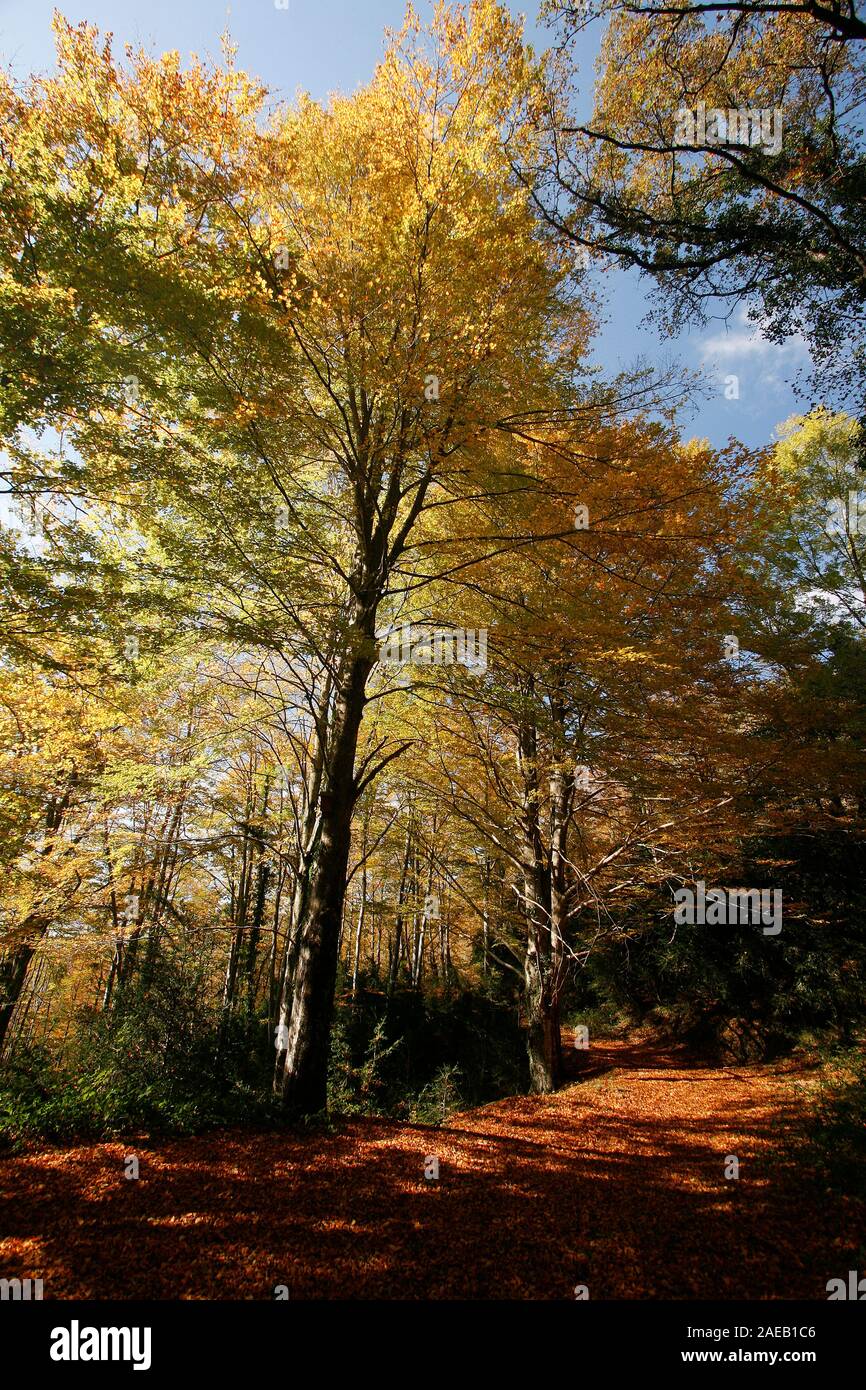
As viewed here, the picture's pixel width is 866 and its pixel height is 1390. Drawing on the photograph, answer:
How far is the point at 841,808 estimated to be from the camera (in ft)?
33.1

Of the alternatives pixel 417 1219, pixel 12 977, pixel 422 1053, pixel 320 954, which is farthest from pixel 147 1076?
pixel 422 1053

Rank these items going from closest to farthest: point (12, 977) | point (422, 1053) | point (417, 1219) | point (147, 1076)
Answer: point (417, 1219) < point (147, 1076) < point (12, 977) < point (422, 1053)

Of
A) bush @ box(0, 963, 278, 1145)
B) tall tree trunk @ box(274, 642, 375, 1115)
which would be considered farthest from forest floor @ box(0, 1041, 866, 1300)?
tall tree trunk @ box(274, 642, 375, 1115)

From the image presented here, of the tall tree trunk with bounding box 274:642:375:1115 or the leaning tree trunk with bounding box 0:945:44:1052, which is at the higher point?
the tall tree trunk with bounding box 274:642:375:1115

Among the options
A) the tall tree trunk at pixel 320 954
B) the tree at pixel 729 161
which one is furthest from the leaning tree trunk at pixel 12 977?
A: the tree at pixel 729 161

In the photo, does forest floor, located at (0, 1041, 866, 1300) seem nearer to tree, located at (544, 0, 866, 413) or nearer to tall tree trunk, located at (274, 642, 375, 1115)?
tall tree trunk, located at (274, 642, 375, 1115)

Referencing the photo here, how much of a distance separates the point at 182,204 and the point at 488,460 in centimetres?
349

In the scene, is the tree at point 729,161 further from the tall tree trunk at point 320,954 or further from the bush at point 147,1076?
the bush at point 147,1076

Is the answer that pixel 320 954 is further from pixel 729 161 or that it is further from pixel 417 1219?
pixel 729 161

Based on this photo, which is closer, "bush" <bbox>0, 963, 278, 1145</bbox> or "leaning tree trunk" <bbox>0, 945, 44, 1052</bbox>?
"bush" <bbox>0, 963, 278, 1145</bbox>

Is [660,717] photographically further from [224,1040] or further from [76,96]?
[76,96]

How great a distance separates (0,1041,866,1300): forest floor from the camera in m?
2.45

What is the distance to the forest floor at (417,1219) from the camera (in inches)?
96.6

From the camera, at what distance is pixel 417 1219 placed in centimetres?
310
